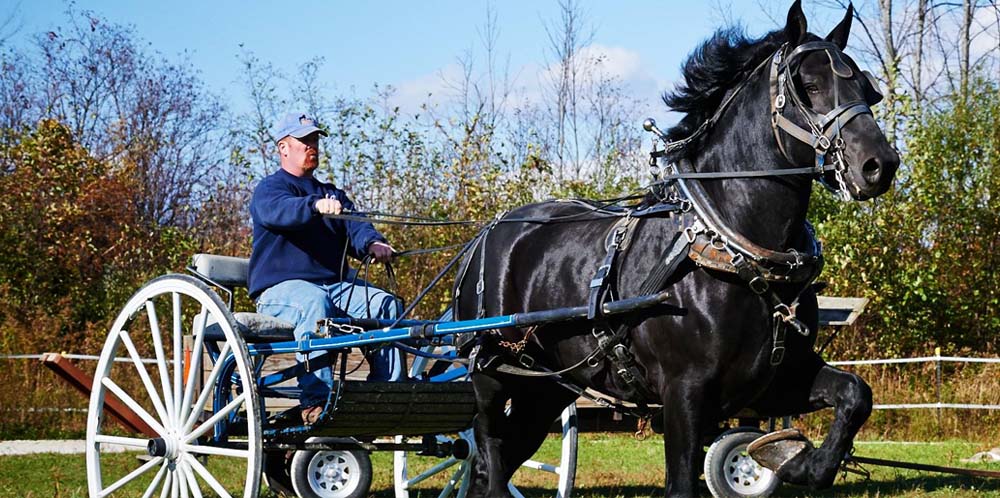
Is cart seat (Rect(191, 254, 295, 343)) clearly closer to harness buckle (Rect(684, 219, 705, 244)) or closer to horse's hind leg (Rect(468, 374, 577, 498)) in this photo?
horse's hind leg (Rect(468, 374, 577, 498))

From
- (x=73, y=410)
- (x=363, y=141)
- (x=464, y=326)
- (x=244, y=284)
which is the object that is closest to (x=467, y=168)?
(x=363, y=141)

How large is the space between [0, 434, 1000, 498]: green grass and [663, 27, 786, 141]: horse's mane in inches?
119

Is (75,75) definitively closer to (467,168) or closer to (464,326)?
(467,168)

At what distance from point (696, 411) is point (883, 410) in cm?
1037

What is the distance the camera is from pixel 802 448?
4762mm

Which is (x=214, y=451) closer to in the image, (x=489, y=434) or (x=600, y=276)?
(x=489, y=434)

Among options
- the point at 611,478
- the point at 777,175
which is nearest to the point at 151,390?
the point at 777,175

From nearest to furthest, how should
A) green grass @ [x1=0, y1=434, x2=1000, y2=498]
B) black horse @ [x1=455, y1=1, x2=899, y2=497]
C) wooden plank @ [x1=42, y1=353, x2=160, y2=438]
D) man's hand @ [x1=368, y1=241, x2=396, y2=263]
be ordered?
black horse @ [x1=455, y1=1, x2=899, y2=497]
man's hand @ [x1=368, y1=241, x2=396, y2=263]
wooden plank @ [x1=42, y1=353, x2=160, y2=438]
green grass @ [x1=0, y1=434, x2=1000, y2=498]

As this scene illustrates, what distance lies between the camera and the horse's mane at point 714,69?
4.95 metres

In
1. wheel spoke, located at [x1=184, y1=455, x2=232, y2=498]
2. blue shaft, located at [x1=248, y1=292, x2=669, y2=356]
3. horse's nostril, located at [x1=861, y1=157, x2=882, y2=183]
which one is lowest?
wheel spoke, located at [x1=184, y1=455, x2=232, y2=498]

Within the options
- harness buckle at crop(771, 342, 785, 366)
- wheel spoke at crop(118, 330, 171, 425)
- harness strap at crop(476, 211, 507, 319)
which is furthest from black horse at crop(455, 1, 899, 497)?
wheel spoke at crop(118, 330, 171, 425)

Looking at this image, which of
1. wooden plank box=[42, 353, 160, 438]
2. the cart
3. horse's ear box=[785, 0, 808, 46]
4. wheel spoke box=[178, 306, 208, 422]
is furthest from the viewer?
wooden plank box=[42, 353, 160, 438]

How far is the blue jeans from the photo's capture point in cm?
588

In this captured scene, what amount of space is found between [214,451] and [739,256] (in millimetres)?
2575
